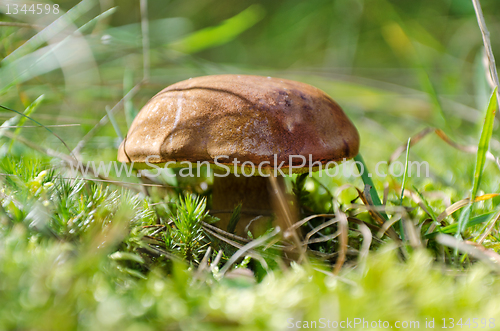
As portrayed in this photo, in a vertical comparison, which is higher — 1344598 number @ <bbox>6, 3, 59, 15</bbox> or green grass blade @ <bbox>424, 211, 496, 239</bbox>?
1344598 number @ <bbox>6, 3, 59, 15</bbox>

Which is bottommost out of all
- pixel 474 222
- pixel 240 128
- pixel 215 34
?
pixel 474 222

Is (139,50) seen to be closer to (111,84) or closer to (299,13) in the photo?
(111,84)

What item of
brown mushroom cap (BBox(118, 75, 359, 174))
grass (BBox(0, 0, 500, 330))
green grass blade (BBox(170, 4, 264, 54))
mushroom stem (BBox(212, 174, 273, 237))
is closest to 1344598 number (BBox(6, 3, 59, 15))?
grass (BBox(0, 0, 500, 330))

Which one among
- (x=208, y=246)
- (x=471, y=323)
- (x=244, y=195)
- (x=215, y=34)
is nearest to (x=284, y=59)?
(x=215, y=34)

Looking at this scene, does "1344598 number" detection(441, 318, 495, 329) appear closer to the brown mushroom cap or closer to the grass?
the grass

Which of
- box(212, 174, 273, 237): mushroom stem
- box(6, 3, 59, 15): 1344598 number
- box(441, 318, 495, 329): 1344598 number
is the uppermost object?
box(6, 3, 59, 15): 1344598 number

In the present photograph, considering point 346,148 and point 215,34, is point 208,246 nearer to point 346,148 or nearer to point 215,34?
point 346,148

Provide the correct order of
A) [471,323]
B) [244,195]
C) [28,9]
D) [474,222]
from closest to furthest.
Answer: [471,323] < [474,222] < [244,195] < [28,9]

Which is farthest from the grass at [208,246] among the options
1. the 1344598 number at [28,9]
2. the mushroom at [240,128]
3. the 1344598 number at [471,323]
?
the 1344598 number at [28,9]

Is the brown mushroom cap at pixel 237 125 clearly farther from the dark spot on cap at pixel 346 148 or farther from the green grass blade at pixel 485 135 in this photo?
the green grass blade at pixel 485 135
